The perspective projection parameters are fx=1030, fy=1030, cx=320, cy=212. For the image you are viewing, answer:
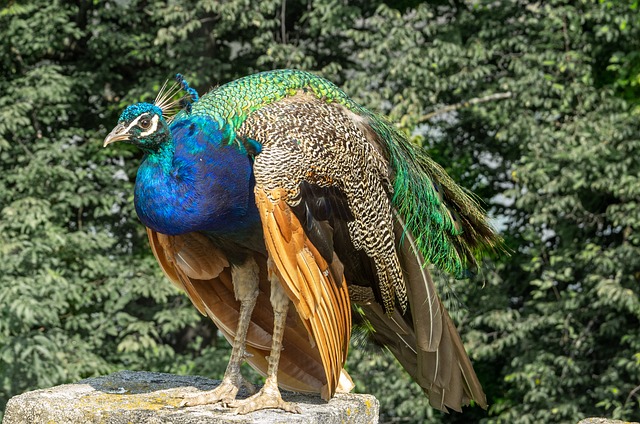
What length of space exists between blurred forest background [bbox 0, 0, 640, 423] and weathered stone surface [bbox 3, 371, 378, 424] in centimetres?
323

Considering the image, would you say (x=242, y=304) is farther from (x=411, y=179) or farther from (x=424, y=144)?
(x=424, y=144)

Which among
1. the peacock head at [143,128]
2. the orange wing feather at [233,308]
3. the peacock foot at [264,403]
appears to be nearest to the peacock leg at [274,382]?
the peacock foot at [264,403]

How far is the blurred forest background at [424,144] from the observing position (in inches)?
277

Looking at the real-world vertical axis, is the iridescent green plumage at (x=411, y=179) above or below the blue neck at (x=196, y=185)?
above

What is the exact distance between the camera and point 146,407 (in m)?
3.26

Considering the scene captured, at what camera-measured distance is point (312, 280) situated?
306 centimetres

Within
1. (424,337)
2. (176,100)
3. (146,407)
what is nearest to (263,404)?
(146,407)

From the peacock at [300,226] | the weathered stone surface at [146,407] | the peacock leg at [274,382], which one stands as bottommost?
the weathered stone surface at [146,407]

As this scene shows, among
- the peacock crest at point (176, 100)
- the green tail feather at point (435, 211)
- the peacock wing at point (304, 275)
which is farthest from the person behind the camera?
the green tail feather at point (435, 211)

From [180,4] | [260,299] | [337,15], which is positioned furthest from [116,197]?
[260,299]

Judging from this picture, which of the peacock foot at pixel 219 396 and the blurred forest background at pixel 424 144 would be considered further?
the blurred forest background at pixel 424 144

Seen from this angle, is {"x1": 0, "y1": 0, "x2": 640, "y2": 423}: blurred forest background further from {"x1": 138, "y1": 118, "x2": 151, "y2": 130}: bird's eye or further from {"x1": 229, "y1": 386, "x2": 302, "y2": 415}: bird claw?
{"x1": 138, "y1": 118, "x2": 151, "y2": 130}: bird's eye

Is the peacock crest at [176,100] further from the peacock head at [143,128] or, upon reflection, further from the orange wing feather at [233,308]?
the orange wing feather at [233,308]

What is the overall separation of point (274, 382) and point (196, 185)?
2.28 ft
